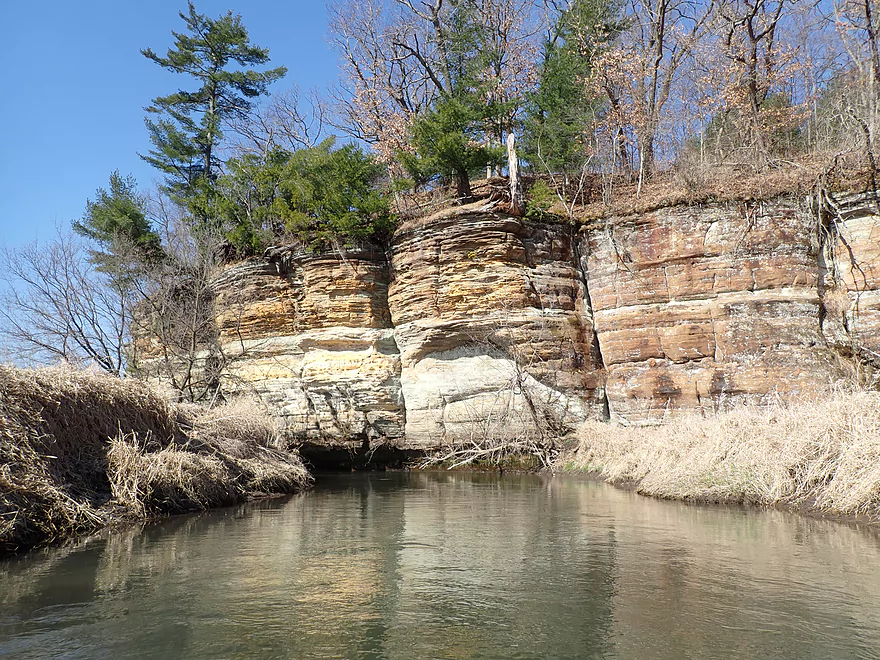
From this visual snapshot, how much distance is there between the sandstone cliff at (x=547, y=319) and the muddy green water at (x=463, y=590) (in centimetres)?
810

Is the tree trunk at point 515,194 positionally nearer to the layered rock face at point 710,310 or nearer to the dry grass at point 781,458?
the layered rock face at point 710,310

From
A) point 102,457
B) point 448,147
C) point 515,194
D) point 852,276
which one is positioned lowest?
point 102,457

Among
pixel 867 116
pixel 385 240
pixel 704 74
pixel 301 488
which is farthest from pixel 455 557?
pixel 704 74

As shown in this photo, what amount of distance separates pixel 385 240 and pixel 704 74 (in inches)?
593

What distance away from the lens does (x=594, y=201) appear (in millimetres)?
23453

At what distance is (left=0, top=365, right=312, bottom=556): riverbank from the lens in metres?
9.33

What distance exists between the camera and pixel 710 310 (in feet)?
59.7

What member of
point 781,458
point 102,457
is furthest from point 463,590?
point 102,457

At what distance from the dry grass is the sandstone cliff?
15.7 ft

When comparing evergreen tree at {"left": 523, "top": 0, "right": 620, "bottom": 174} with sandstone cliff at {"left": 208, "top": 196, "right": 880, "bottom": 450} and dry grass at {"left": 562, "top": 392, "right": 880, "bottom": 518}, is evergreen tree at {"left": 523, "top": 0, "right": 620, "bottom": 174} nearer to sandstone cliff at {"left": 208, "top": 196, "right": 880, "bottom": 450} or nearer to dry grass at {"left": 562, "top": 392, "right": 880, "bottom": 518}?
sandstone cliff at {"left": 208, "top": 196, "right": 880, "bottom": 450}

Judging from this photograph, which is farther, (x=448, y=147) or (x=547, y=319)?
(x=448, y=147)

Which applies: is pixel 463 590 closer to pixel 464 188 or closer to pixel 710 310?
pixel 710 310

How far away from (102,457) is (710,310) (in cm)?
1597

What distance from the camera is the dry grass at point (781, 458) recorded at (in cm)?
975
